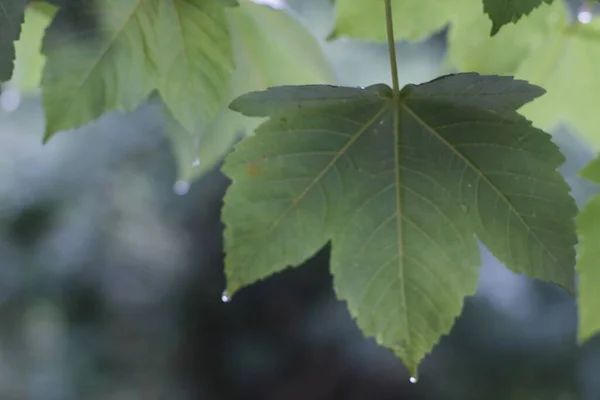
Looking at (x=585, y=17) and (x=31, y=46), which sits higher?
(x=585, y=17)

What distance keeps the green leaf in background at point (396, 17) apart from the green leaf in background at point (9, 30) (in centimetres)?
22

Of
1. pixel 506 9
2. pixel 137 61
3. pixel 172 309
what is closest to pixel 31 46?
pixel 137 61

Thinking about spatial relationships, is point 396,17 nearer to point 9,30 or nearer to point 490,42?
point 490,42

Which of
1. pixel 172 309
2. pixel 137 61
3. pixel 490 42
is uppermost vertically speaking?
pixel 490 42

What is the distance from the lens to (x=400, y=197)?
1.37 ft

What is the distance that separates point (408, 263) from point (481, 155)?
0.09 meters

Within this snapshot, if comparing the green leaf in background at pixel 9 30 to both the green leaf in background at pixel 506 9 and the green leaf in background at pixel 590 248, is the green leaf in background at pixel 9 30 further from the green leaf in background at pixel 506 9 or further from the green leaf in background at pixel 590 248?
the green leaf in background at pixel 590 248

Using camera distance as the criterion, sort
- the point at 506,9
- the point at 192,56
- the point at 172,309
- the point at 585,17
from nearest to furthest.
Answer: the point at 506,9
the point at 192,56
the point at 585,17
the point at 172,309

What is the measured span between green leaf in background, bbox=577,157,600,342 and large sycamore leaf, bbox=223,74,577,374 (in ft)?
0.34

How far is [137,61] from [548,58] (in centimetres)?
37

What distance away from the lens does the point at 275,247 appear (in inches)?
15.8

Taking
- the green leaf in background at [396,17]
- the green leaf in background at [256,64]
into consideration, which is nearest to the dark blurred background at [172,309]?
the green leaf in background at [256,64]

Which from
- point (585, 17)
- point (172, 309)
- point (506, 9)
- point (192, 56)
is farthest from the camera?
point (172, 309)

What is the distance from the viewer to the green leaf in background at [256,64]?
1.90 feet
